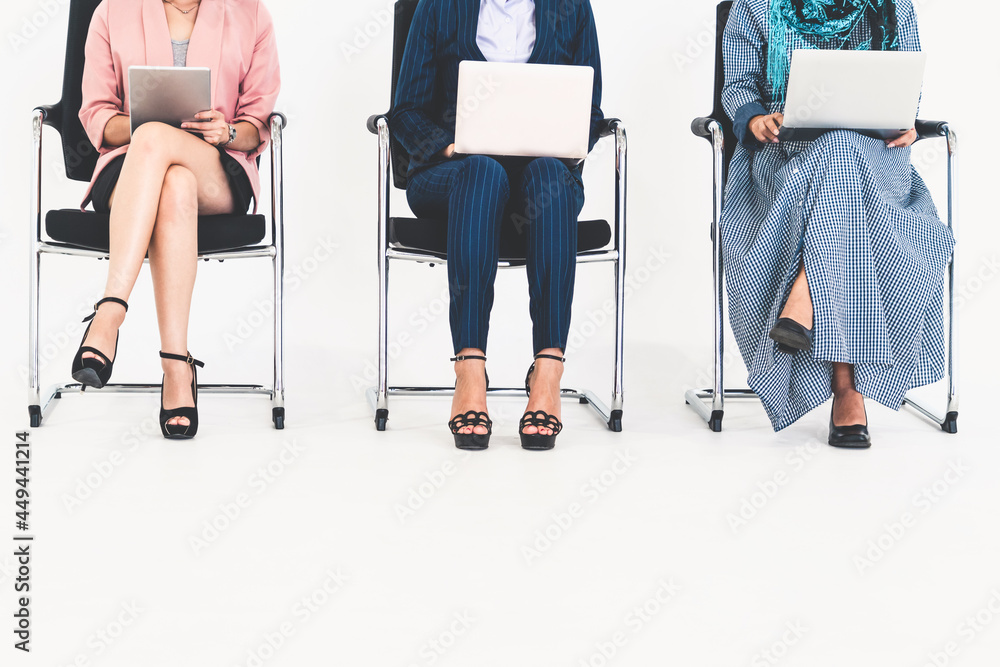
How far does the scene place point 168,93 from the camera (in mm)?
1916

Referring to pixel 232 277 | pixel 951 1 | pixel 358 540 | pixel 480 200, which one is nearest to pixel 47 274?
pixel 232 277

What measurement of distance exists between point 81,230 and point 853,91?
153 centimetres

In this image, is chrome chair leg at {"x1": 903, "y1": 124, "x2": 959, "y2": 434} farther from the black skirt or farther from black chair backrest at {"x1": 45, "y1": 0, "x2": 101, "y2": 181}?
black chair backrest at {"x1": 45, "y1": 0, "x2": 101, "y2": 181}

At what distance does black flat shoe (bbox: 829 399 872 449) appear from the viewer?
193 cm

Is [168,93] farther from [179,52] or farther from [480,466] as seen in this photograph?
[480,466]

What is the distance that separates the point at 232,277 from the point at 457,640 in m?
2.01

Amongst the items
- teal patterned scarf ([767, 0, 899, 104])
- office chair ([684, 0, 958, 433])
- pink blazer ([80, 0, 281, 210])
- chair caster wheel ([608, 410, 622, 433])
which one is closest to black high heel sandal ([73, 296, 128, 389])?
pink blazer ([80, 0, 281, 210])

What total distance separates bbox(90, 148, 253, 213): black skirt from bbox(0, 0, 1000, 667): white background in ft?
1.48

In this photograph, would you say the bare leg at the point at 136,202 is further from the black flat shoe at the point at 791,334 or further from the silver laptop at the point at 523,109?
the black flat shoe at the point at 791,334

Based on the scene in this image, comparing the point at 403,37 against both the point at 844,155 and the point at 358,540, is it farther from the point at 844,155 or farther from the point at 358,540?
the point at 358,540

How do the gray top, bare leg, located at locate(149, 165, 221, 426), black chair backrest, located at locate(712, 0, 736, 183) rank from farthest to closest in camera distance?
black chair backrest, located at locate(712, 0, 736, 183)
the gray top
bare leg, located at locate(149, 165, 221, 426)

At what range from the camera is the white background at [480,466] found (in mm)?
1049

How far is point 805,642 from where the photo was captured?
102 centimetres

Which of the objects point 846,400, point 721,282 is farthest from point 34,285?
point 846,400
